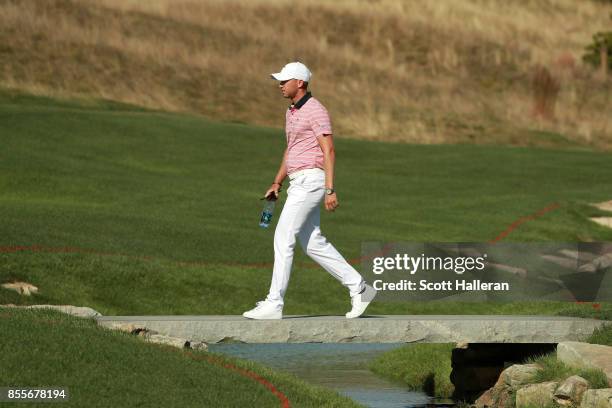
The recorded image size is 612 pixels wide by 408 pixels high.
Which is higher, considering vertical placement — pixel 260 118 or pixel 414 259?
pixel 260 118

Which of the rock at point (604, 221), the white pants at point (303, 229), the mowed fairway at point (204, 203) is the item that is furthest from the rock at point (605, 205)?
the white pants at point (303, 229)

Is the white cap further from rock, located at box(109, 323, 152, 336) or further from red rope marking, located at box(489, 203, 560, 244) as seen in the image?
red rope marking, located at box(489, 203, 560, 244)

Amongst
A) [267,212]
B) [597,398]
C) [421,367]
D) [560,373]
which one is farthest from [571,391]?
[421,367]

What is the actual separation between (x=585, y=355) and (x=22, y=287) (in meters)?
8.06

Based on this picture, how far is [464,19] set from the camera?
220 feet

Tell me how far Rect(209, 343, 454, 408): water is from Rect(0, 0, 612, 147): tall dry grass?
2330 centimetres

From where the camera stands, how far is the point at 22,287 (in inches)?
727

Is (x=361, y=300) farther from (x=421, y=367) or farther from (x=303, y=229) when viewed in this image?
(x=421, y=367)

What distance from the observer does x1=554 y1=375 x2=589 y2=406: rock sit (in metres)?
13.0

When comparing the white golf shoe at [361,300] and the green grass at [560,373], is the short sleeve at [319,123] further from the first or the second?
the green grass at [560,373]

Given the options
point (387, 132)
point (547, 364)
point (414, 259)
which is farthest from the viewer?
point (387, 132)

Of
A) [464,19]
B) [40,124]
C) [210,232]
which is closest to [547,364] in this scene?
[210,232]

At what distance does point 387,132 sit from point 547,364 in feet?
101

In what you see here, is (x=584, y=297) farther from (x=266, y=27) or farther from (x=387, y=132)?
(x=266, y=27)
